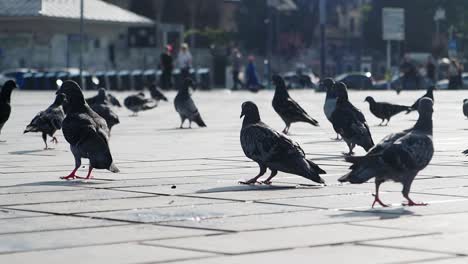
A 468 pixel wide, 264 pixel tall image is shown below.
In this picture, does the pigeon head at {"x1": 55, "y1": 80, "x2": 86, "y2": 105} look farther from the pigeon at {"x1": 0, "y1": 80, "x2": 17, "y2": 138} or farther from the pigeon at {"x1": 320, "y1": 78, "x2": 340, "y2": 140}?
the pigeon at {"x1": 320, "y1": 78, "x2": 340, "y2": 140}

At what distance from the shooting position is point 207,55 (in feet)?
311

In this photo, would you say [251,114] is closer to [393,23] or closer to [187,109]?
[187,109]

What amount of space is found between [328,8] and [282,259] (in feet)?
401

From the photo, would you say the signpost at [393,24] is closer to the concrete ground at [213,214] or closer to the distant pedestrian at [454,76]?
the distant pedestrian at [454,76]

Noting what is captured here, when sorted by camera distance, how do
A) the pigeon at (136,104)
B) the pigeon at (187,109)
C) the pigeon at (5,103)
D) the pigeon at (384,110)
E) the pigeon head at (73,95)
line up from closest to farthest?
the pigeon head at (73,95)
the pigeon at (5,103)
the pigeon at (187,109)
the pigeon at (384,110)
the pigeon at (136,104)

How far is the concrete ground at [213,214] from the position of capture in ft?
27.9

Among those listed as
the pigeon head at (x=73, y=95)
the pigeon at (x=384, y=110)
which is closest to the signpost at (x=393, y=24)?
the pigeon at (x=384, y=110)

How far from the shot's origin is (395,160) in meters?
10.9

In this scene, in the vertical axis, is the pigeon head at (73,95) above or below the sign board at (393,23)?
below

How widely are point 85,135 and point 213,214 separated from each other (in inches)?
139

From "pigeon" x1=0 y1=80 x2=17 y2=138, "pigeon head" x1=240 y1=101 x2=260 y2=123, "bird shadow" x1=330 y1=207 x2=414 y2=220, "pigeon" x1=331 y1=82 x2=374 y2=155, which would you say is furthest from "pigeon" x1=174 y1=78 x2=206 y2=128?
"bird shadow" x1=330 y1=207 x2=414 y2=220

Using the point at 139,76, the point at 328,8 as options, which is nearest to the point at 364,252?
the point at 139,76

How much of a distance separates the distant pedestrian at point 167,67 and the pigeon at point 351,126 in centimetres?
3568

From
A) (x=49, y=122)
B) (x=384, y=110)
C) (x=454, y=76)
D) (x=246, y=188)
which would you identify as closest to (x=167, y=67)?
(x=454, y=76)
